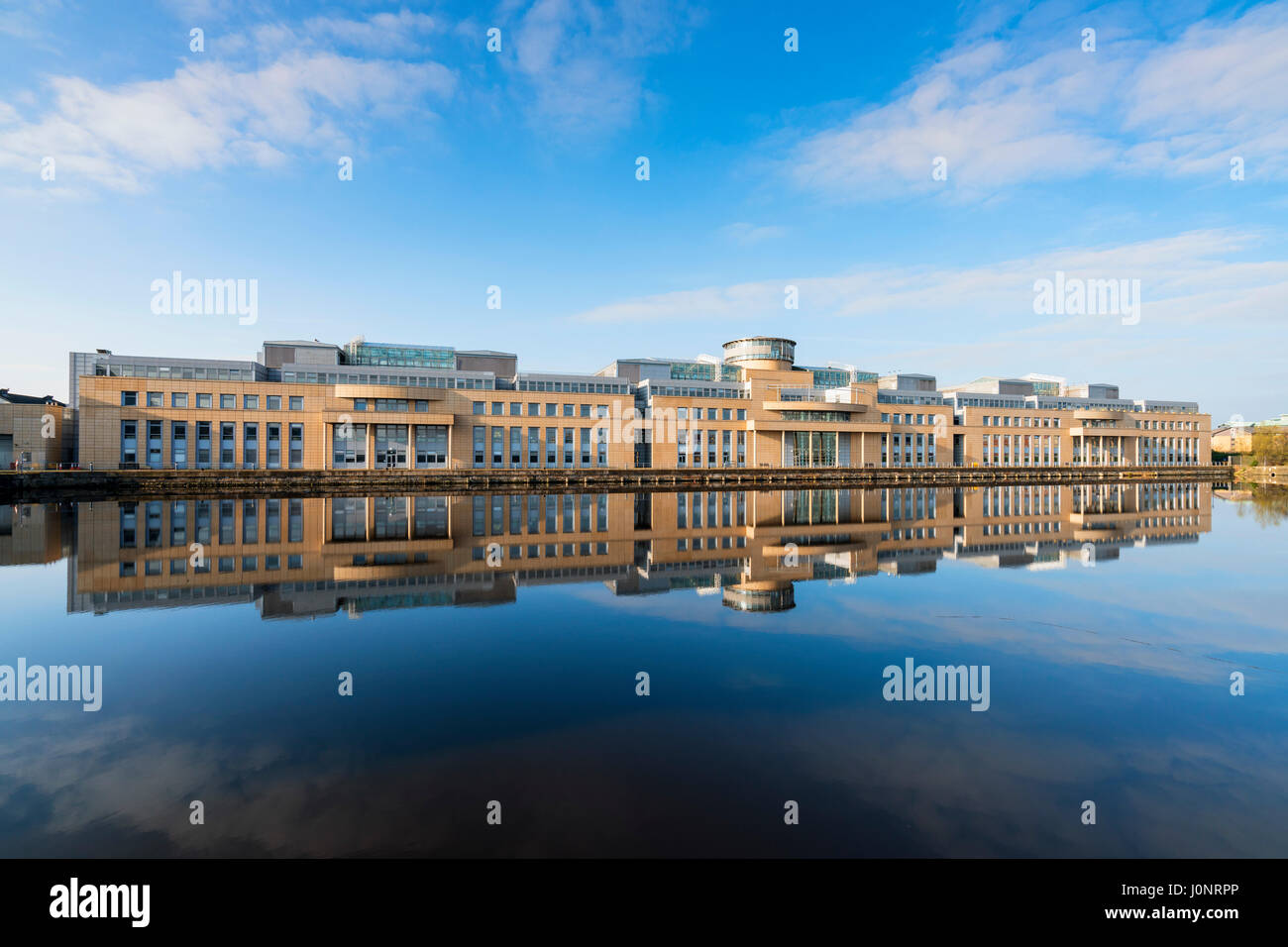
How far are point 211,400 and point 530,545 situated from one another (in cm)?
5888

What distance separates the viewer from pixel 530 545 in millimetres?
25953

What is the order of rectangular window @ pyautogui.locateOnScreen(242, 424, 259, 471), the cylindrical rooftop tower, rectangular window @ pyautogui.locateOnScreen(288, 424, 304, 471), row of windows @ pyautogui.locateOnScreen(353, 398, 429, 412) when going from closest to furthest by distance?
rectangular window @ pyautogui.locateOnScreen(242, 424, 259, 471) < rectangular window @ pyautogui.locateOnScreen(288, 424, 304, 471) < row of windows @ pyautogui.locateOnScreen(353, 398, 429, 412) < the cylindrical rooftop tower

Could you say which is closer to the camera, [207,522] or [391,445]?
[207,522]

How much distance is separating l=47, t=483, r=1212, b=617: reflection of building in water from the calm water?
288 mm

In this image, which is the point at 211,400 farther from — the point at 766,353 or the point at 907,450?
the point at 907,450

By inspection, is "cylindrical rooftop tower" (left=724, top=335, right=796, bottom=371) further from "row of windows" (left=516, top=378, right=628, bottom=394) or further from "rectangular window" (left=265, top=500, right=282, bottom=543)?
"rectangular window" (left=265, top=500, right=282, bottom=543)

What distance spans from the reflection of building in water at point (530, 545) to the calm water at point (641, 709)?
0.29 metres

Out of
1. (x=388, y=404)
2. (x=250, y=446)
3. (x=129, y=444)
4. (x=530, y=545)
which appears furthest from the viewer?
(x=388, y=404)

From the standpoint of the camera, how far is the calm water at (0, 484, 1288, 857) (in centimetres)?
617

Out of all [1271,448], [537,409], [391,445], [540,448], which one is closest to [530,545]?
[540,448]

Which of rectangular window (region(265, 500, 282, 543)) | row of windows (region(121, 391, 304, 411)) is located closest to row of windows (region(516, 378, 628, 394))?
row of windows (region(121, 391, 304, 411))
